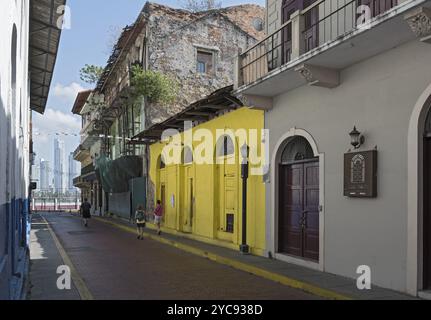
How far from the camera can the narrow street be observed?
28.8ft

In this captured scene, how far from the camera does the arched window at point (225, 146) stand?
51.6 ft

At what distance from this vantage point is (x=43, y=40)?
15297 millimetres

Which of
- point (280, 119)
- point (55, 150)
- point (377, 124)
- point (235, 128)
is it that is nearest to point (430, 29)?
point (377, 124)

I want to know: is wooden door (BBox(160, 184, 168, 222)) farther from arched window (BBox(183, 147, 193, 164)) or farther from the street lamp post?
the street lamp post

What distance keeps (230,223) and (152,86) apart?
10953 mm

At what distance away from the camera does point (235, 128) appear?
1509 centimetres

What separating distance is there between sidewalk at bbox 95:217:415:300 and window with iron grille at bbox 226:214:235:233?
74 cm

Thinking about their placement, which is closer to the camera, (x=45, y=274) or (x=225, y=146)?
(x=45, y=274)

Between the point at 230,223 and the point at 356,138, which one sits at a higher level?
the point at 356,138

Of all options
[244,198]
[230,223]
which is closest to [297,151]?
[244,198]

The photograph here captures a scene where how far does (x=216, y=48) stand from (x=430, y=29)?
19809 mm

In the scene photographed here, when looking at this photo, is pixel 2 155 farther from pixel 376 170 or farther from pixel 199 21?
pixel 199 21

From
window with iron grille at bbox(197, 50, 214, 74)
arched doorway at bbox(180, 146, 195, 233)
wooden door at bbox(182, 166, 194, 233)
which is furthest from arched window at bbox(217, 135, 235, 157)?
window with iron grille at bbox(197, 50, 214, 74)

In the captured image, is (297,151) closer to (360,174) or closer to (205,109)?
(360,174)
